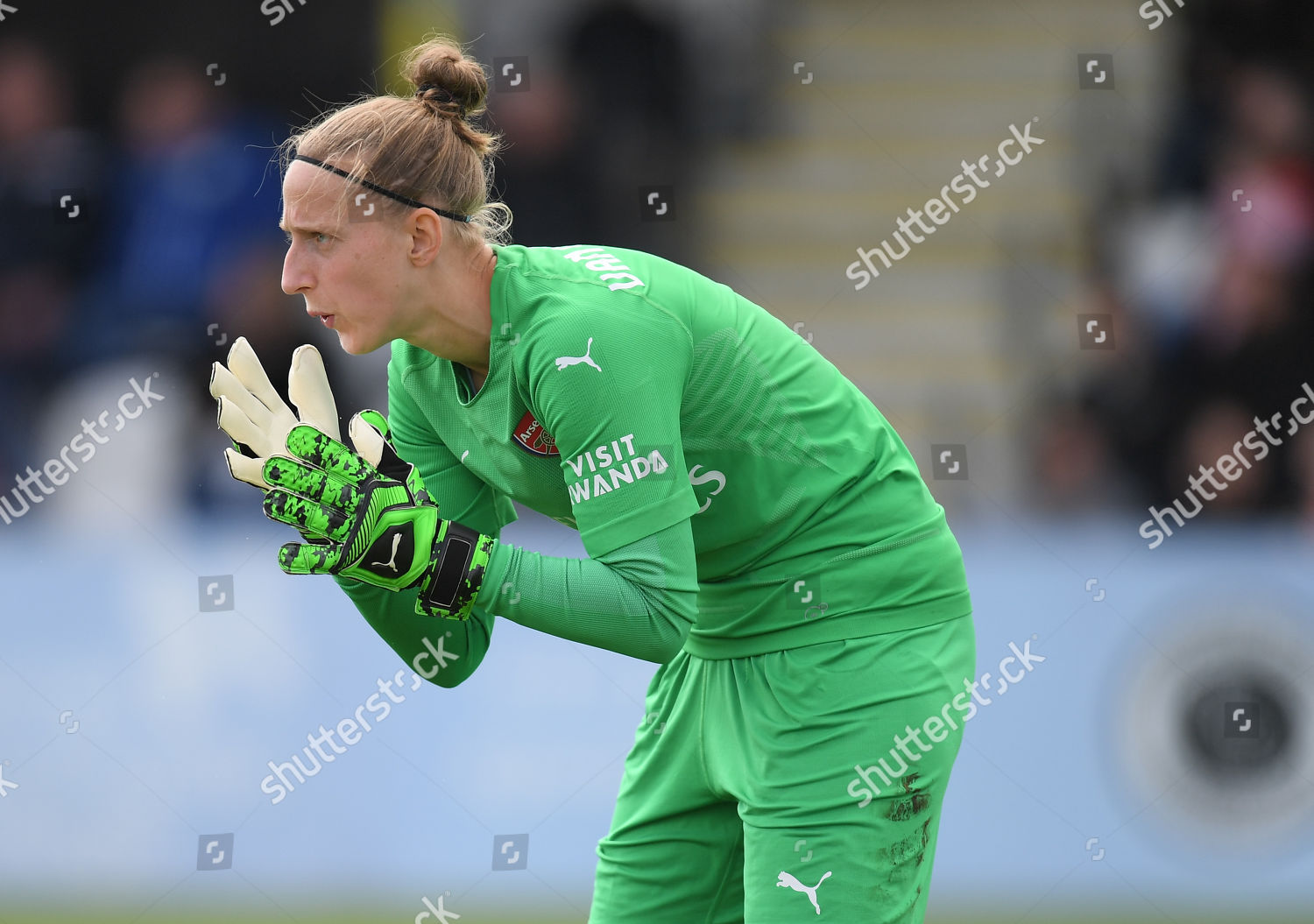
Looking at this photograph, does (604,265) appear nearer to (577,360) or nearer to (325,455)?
(577,360)

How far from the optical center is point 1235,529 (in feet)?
14.6

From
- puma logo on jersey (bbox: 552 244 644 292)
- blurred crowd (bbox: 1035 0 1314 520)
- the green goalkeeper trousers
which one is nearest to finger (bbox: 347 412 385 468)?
puma logo on jersey (bbox: 552 244 644 292)

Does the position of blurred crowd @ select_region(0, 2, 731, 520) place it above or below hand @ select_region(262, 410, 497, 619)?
above

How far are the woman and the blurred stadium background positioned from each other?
1.98 m

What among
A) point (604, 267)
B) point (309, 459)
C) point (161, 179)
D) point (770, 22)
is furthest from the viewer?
point (770, 22)

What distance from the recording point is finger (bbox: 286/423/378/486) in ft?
6.03

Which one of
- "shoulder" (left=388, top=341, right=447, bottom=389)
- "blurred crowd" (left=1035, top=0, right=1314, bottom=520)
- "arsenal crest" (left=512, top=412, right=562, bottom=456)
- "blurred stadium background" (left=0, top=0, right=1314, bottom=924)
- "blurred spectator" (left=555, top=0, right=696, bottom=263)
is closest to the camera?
"arsenal crest" (left=512, top=412, right=562, bottom=456)

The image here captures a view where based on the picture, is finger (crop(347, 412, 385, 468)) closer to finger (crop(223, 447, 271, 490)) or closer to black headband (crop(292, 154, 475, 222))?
finger (crop(223, 447, 271, 490))

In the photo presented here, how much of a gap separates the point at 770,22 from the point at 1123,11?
1.34 m

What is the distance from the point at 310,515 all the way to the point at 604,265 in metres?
0.52

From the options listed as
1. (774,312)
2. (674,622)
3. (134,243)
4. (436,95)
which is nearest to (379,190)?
(436,95)

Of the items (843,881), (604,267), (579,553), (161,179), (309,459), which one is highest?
(161,179)

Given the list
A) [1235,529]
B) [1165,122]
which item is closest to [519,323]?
[1235,529]

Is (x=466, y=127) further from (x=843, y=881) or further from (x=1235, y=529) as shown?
(x=1235, y=529)
